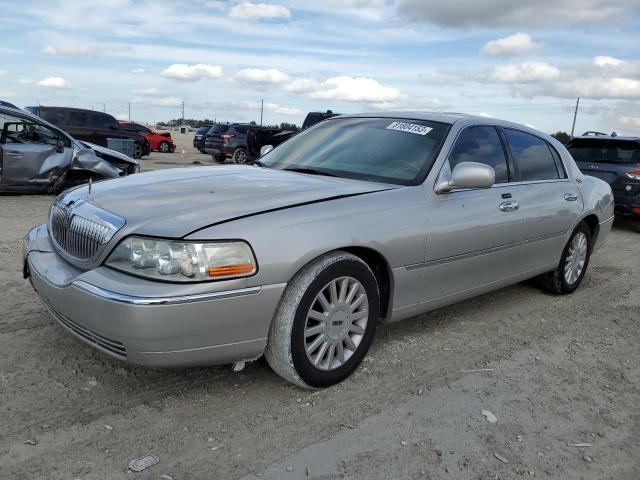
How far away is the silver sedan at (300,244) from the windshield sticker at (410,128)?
0.01m

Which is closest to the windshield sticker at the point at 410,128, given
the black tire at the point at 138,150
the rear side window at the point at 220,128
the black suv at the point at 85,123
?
the black suv at the point at 85,123

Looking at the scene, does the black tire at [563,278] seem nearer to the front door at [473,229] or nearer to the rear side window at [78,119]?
the front door at [473,229]

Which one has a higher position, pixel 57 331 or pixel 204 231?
pixel 204 231

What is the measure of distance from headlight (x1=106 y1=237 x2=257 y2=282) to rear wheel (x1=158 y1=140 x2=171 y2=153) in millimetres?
23426

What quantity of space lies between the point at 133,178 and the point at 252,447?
1.94 meters

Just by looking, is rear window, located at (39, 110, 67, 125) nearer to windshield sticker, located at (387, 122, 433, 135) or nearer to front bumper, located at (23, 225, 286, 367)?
windshield sticker, located at (387, 122, 433, 135)

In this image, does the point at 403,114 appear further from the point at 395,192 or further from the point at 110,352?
the point at 110,352

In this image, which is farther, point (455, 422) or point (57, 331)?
point (57, 331)

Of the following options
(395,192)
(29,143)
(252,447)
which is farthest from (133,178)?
(29,143)

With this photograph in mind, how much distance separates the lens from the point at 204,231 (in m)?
2.71

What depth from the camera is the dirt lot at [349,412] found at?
8.32 feet

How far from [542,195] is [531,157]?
13.9 inches

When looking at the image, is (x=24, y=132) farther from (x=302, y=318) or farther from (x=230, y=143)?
(x=230, y=143)

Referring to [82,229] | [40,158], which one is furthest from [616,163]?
[40,158]
